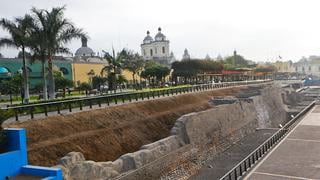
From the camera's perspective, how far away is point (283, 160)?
21297 millimetres

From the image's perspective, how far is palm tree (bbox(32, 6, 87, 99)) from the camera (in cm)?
3019

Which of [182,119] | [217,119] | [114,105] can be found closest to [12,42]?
[114,105]

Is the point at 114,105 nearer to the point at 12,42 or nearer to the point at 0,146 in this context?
the point at 12,42

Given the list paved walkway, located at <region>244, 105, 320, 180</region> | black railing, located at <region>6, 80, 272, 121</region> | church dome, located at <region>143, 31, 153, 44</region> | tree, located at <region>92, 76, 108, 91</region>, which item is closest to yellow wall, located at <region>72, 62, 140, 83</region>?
tree, located at <region>92, 76, 108, 91</region>

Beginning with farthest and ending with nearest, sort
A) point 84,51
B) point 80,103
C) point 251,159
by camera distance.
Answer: point 84,51
point 80,103
point 251,159

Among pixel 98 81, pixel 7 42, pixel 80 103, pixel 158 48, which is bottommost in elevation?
pixel 80 103

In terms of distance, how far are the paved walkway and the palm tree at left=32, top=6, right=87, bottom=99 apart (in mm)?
17636

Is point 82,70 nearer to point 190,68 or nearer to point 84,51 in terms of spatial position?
point 190,68

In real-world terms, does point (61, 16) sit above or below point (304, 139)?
above

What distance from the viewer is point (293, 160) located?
2138cm

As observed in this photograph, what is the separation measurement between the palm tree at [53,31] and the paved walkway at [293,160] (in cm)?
1764

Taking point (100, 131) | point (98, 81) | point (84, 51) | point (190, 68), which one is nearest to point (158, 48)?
point (84, 51)

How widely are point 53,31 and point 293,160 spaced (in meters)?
20.3

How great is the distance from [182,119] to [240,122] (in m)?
11.9
